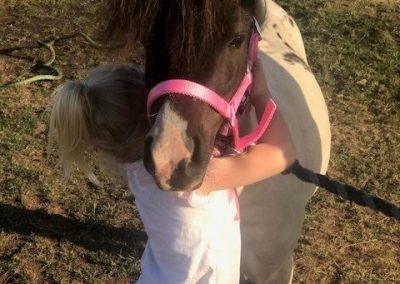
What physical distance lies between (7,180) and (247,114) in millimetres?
1833

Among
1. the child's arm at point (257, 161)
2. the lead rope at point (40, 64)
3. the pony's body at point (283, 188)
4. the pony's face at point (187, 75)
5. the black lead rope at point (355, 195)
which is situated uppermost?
the pony's face at point (187, 75)

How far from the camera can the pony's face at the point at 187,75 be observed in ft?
4.58

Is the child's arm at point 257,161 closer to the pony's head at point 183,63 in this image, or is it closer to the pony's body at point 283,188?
the pony's head at point 183,63

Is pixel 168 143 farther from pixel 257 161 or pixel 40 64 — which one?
pixel 40 64

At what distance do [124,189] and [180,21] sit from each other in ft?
6.12

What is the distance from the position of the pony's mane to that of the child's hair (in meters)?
0.30

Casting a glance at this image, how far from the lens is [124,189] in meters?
3.17

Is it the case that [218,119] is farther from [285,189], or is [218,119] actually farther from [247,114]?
[285,189]

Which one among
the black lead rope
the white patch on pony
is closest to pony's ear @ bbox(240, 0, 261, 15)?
the white patch on pony

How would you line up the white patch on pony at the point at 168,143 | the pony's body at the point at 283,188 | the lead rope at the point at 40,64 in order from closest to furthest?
the white patch on pony at the point at 168,143, the pony's body at the point at 283,188, the lead rope at the point at 40,64

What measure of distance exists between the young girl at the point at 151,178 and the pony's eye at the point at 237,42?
0.17 meters

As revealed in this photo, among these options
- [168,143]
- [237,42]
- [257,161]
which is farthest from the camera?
[257,161]

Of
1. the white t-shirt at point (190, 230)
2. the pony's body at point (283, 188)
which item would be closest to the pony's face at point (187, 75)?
the white t-shirt at point (190, 230)

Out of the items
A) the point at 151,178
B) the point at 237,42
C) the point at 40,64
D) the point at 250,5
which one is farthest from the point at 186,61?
the point at 40,64
